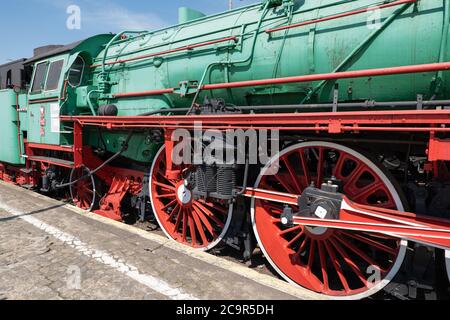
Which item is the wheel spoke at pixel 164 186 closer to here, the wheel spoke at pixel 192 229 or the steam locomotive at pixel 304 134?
the steam locomotive at pixel 304 134

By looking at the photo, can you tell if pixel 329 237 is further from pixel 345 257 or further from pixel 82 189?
pixel 82 189

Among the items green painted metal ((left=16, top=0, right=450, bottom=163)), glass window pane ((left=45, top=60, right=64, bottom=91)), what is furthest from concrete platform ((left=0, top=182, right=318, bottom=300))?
glass window pane ((left=45, top=60, right=64, bottom=91))

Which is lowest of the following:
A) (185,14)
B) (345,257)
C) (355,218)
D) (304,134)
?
(345,257)

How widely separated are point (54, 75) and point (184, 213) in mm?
3656

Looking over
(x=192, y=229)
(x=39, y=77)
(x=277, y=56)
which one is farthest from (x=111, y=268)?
(x=39, y=77)

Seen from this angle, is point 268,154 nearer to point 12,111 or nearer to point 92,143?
point 92,143

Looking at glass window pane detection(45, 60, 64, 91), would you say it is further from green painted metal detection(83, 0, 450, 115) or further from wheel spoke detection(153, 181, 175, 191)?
wheel spoke detection(153, 181, 175, 191)

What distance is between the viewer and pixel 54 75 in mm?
5758

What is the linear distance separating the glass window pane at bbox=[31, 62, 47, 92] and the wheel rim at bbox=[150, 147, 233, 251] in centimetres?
327

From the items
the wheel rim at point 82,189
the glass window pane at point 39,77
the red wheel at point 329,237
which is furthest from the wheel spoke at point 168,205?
the glass window pane at point 39,77

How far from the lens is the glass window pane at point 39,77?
6.05 metres

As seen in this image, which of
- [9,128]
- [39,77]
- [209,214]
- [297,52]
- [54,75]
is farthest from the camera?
[9,128]

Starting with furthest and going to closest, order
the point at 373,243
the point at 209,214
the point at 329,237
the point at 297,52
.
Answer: the point at 209,214
the point at 297,52
the point at 329,237
the point at 373,243

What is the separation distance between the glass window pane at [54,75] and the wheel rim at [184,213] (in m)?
2.69
